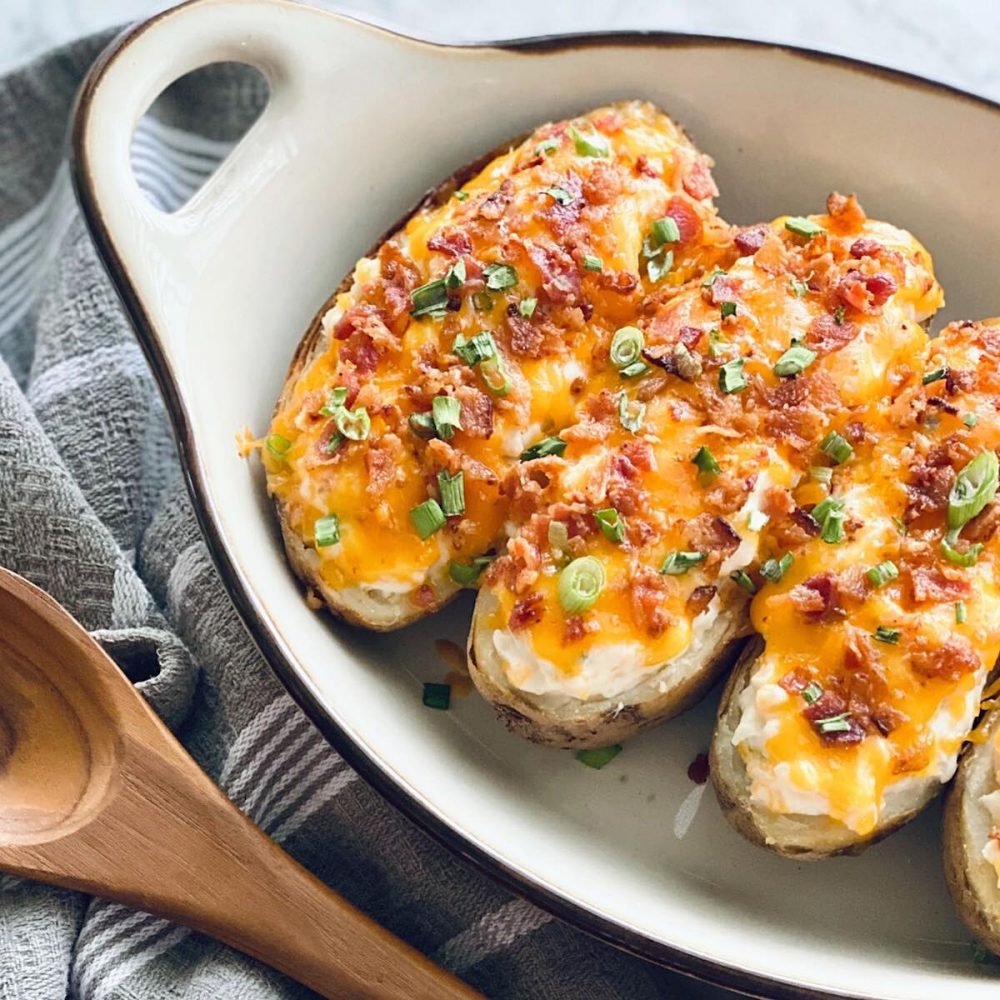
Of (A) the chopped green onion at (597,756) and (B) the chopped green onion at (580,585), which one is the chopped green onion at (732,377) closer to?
(B) the chopped green onion at (580,585)

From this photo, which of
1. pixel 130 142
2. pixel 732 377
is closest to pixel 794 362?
pixel 732 377

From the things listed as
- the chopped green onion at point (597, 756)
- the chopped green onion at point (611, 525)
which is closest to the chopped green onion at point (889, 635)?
the chopped green onion at point (611, 525)

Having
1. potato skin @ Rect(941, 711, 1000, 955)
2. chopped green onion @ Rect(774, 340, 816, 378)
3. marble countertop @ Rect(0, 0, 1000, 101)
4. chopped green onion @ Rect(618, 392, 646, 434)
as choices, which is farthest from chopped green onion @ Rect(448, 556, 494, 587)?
marble countertop @ Rect(0, 0, 1000, 101)

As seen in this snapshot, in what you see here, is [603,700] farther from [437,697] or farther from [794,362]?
[794,362]

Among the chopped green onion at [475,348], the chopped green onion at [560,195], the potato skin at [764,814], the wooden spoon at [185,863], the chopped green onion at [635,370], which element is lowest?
the wooden spoon at [185,863]

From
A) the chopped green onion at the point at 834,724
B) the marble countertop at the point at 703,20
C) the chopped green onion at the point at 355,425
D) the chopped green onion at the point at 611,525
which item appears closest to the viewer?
the chopped green onion at the point at 834,724

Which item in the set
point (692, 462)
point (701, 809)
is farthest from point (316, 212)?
point (701, 809)
